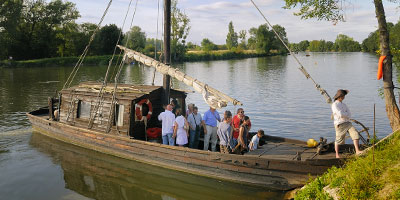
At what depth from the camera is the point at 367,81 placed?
3497 centimetres

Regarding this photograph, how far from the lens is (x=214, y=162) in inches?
443

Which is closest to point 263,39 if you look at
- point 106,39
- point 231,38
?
point 231,38

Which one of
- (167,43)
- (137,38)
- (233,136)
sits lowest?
(233,136)

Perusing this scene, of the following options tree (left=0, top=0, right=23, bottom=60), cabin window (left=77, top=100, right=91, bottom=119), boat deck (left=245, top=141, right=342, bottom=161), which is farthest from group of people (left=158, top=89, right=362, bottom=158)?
tree (left=0, top=0, right=23, bottom=60)

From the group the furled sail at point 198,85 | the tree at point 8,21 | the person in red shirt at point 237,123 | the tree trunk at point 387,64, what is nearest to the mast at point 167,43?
the furled sail at point 198,85

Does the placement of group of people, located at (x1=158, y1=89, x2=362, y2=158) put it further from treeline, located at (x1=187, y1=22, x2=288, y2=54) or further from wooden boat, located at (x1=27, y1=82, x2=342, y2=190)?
treeline, located at (x1=187, y1=22, x2=288, y2=54)

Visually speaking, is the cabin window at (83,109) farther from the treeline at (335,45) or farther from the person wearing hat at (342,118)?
the treeline at (335,45)

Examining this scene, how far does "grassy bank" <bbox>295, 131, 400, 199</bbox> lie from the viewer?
702 cm

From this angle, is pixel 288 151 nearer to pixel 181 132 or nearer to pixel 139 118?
pixel 181 132

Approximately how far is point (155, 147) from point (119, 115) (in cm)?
239

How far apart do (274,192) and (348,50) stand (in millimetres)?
160376

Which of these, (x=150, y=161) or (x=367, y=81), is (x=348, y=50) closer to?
(x=367, y=81)

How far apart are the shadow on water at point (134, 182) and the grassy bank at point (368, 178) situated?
79.8 inches

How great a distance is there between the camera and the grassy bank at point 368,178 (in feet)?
23.0
